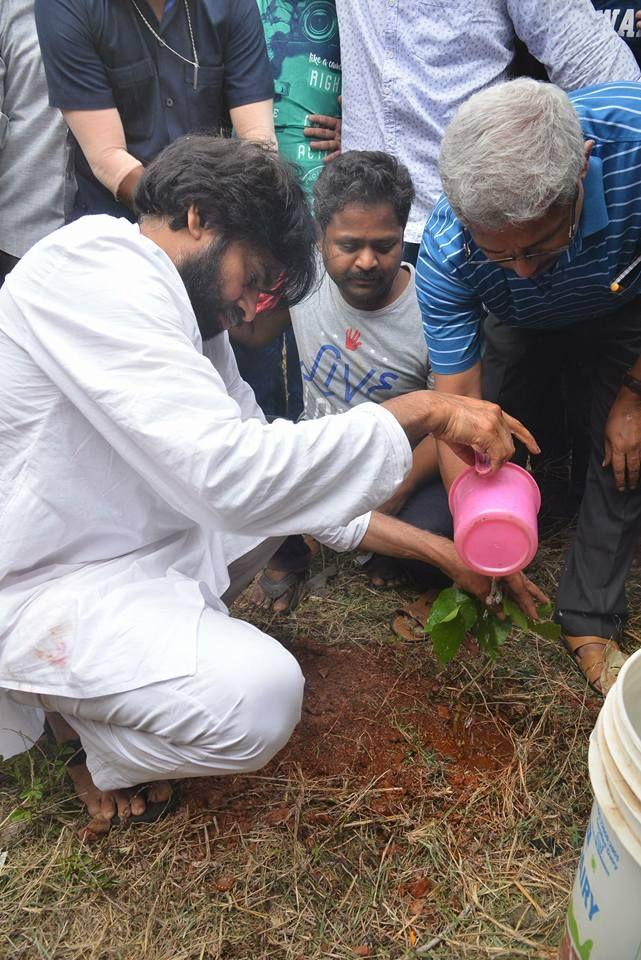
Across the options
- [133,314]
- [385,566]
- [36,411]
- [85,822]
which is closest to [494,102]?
[133,314]

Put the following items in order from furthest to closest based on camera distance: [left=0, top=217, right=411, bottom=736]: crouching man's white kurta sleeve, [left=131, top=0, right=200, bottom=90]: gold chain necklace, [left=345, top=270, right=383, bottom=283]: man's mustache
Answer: [left=345, top=270, right=383, bottom=283]: man's mustache
[left=131, top=0, right=200, bottom=90]: gold chain necklace
[left=0, top=217, right=411, bottom=736]: crouching man's white kurta sleeve

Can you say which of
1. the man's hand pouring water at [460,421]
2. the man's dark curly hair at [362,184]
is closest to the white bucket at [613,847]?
the man's hand pouring water at [460,421]

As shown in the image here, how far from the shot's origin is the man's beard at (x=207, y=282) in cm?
202

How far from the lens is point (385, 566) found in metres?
3.21

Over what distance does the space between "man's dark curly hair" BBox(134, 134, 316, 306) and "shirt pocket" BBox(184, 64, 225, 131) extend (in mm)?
972

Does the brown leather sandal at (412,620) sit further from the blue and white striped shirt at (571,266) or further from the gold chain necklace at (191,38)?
the gold chain necklace at (191,38)

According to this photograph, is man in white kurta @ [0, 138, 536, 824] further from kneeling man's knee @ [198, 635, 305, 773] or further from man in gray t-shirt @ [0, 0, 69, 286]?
man in gray t-shirt @ [0, 0, 69, 286]

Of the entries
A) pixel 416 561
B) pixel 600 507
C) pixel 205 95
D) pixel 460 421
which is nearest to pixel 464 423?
pixel 460 421

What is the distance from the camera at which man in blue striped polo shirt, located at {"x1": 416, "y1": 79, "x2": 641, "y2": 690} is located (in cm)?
199

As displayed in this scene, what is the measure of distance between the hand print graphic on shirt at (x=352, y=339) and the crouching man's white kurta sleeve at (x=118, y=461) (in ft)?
4.00

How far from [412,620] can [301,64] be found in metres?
2.11

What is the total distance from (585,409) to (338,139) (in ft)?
4.68

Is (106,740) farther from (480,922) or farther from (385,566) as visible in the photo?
(385,566)

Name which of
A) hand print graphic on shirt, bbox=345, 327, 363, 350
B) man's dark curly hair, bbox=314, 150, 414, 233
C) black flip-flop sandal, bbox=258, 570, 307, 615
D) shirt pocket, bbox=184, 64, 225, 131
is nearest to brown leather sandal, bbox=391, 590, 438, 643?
black flip-flop sandal, bbox=258, 570, 307, 615
